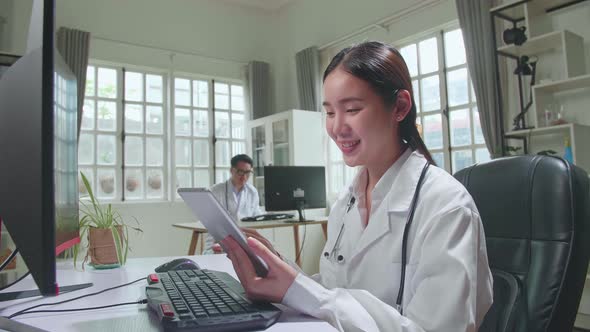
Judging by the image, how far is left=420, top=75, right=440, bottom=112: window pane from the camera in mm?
4172

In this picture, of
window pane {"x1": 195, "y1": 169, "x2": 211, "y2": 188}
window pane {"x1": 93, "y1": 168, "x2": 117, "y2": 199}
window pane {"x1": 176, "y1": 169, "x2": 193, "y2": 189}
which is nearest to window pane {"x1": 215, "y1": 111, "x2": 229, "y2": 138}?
window pane {"x1": 195, "y1": 169, "x2": 211, "y2": 188}

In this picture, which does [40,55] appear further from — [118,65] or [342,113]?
[118,65]

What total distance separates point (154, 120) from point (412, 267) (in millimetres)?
4847

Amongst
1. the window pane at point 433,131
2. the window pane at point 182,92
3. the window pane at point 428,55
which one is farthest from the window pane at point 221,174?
the window pane at point 428,55

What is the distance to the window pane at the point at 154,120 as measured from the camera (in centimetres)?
516

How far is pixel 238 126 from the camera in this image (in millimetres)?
5809

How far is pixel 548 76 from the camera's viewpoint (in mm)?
3242

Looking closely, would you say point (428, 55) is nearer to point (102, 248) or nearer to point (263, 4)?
point (263, 4)

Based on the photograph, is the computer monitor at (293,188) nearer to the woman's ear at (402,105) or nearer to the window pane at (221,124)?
the window pane at (221,124)

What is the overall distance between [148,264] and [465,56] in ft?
11.2

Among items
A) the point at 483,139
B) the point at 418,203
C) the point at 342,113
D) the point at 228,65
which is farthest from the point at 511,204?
the point at 228,65

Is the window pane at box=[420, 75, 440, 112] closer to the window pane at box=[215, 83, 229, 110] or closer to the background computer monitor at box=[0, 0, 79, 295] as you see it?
the window pane at box=[215, 83, 229, 110]

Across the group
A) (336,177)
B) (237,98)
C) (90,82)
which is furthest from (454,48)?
(90,82)

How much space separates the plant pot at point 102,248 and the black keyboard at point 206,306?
415mm
